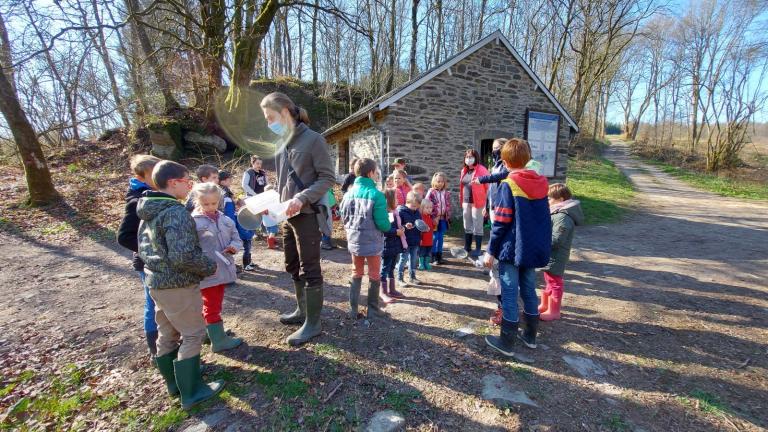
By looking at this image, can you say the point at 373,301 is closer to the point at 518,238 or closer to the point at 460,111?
the point at 518,238

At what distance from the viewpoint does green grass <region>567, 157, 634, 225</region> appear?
32.8 ft

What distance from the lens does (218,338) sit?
3.00 meters

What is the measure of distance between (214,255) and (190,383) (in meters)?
1.06

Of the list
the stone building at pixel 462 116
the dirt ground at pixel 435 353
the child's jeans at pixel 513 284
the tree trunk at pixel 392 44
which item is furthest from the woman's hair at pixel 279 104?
the tree trunk at pixel 392 44

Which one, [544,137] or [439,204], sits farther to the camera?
[544,137]

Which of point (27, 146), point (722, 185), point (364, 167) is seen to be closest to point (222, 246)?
point (364, 167)

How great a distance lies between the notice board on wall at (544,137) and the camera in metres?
9.54

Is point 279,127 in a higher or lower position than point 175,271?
higher

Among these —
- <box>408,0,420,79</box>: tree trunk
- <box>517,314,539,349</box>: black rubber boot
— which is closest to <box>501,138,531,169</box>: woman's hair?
<box>517,314,539,349</box>: black rubber boot

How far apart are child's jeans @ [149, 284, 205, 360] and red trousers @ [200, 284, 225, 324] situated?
0.53m

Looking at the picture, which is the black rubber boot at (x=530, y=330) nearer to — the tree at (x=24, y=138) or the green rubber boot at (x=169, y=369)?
the green rubber boot at (x=169, y=369)

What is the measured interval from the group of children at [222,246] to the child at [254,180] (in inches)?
55.7

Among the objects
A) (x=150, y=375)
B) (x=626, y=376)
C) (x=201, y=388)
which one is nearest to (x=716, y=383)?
(x=626, y=376)

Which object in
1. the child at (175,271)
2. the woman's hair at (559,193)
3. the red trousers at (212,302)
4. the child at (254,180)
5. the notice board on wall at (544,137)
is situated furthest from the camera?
the notice board on wall at (544,137)
